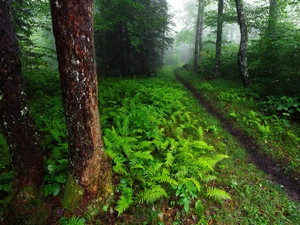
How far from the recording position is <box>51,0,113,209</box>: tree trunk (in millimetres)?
2350

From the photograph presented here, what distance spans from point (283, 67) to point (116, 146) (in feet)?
33.4

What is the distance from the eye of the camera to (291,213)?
3.84 meters

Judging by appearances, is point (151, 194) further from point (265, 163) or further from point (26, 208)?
point (265, 163)

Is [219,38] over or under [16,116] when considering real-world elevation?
over

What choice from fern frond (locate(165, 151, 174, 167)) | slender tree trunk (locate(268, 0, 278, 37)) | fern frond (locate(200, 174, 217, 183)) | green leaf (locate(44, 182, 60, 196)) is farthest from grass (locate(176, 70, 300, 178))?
green leaf (locate(44, 182, 60, 196))

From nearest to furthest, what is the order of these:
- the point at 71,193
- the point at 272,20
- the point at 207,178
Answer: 1. the point at 71,193
2. the point at 207,178
3. the point at 272,20

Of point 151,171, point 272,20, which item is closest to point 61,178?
point 151,171

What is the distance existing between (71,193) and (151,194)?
1.56 m

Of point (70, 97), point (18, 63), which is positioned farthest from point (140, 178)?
point (18, 63)

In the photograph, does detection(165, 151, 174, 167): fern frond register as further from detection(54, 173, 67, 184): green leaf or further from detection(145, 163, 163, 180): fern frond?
detection(54, 173, 67, 184): green leaf

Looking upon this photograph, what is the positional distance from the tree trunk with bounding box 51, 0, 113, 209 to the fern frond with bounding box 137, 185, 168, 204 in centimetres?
65

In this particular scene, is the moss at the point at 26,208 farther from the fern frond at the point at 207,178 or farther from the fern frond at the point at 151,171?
the fern frond at the point at 207,178

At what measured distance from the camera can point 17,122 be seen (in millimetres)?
2867

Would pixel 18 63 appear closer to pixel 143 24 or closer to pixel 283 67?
pixel 283 67
